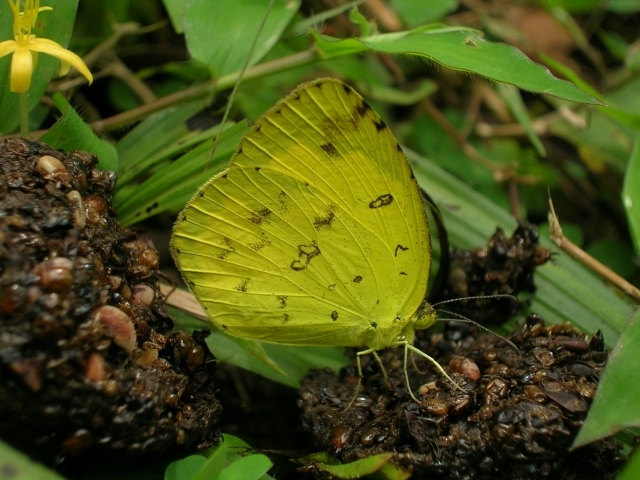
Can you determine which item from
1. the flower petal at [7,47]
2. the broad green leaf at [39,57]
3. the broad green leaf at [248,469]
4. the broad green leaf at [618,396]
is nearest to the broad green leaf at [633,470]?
the broad green leaf at [618,396]

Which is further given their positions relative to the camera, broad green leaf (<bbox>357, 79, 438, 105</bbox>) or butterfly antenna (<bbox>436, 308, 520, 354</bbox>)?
broad green leaf (<bbox>357, 79, 438, 105</bbox>)

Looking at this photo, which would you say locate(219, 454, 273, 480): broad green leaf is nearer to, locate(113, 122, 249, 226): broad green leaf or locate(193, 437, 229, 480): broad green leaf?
locate(193, 437, 229, 480): broad green leaf

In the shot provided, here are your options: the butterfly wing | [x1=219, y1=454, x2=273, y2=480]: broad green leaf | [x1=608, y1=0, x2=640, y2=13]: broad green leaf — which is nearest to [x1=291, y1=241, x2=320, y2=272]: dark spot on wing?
the butterfly wing

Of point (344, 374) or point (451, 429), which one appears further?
point (344, 374)

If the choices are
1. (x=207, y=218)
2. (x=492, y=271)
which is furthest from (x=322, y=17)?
(x=492, y=271)

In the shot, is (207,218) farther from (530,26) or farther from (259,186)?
(530,26)

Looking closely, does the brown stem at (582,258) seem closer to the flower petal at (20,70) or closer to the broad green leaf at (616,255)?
the broad green leaf at (616,255)

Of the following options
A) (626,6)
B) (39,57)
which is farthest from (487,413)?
(626,6)
